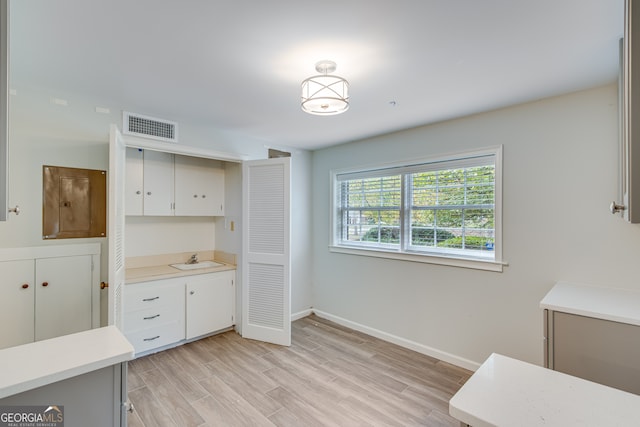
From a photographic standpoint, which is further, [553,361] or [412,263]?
[412,263]

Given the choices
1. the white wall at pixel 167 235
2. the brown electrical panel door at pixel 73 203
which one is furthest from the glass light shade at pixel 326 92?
the white wall at pixel 167 235

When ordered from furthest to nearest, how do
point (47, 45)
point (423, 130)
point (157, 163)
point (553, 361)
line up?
1. point (157, 163)
2. point (423, 130)
3. point (553, 361)
4. point (47, 45)

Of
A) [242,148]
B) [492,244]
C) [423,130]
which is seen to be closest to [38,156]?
[242,148]

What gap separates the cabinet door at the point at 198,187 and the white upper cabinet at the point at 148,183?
10cm

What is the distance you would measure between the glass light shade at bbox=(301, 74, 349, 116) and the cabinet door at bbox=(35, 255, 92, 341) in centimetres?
228

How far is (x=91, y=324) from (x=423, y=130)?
3587 mm

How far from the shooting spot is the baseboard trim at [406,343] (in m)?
2.77

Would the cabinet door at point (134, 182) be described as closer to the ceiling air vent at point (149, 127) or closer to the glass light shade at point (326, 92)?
the ceiling air vent at point (149, 127)

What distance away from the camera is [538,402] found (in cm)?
90

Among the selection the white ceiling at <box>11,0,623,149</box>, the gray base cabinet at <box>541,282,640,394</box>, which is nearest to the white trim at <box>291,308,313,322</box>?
the white ceiling at <box>11,0,623,149</box>

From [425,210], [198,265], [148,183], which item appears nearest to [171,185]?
[148,183]

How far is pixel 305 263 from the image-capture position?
420cm

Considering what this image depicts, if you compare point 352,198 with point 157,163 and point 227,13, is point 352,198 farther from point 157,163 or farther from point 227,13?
point 227,13

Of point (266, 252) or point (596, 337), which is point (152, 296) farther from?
point (596, 337)
